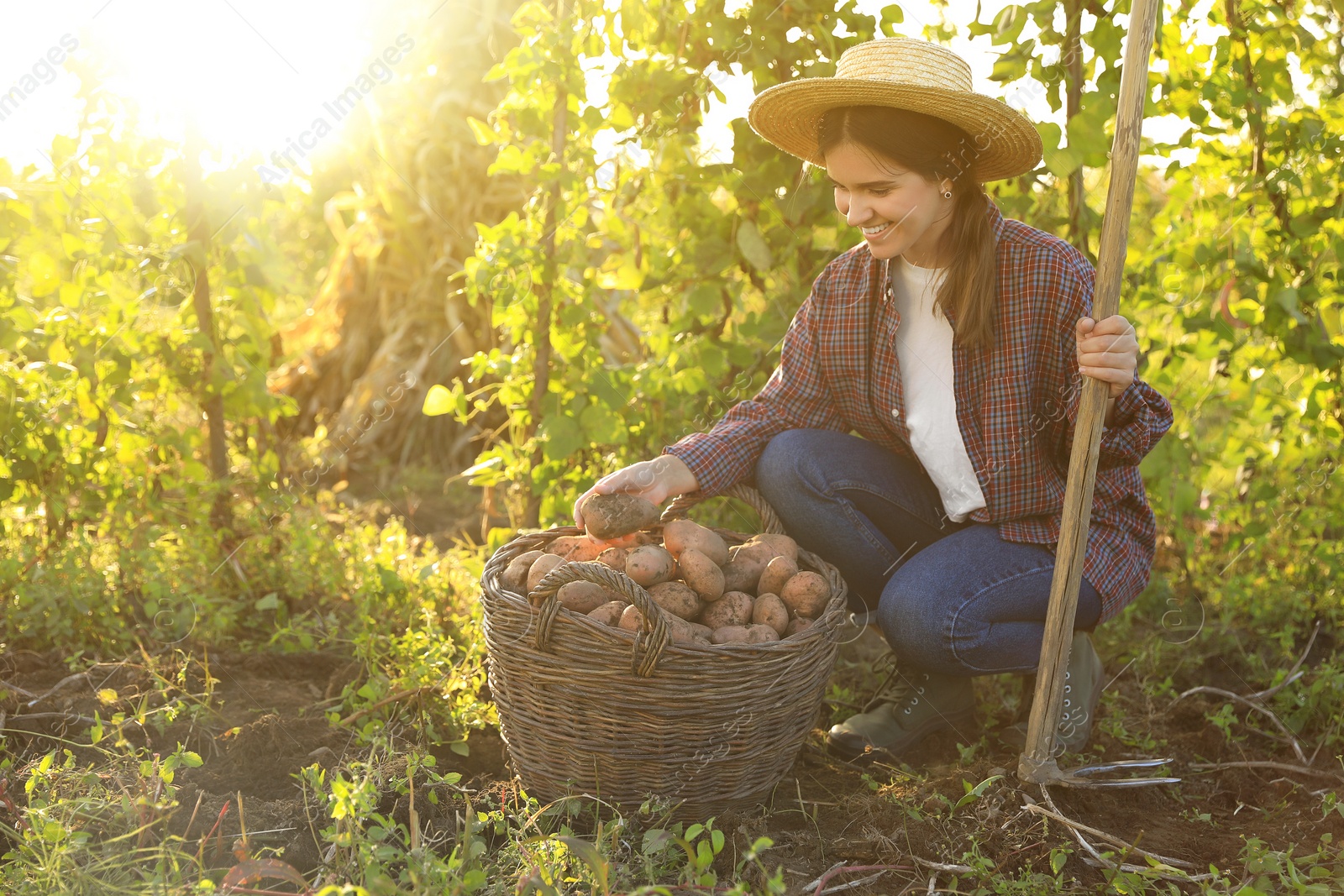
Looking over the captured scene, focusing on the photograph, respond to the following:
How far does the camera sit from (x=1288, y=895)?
63.0 inches

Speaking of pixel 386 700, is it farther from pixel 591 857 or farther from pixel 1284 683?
pixel 1284 683

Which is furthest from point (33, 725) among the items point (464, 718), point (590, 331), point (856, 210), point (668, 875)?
point (856, 210)

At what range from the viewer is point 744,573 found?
6.57 feet

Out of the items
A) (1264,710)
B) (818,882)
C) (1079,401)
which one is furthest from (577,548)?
(1264,710)

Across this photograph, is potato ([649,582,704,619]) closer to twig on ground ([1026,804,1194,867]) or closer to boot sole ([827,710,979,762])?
boot sole ([827,710,979,762])

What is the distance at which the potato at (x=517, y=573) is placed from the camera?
1855 mm

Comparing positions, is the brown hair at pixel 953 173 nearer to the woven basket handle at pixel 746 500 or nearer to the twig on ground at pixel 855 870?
the woven basket handle at pixel 746 500

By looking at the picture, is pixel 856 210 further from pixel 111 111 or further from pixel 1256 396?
pixel 111 111

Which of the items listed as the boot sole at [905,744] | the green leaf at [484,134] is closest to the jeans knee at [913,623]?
the boot sole at [905,744]

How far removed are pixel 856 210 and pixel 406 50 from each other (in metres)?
3.17

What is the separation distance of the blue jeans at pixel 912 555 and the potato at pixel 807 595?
0.24 meters

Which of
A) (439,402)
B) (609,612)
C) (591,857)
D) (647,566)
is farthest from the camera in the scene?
(439,402)

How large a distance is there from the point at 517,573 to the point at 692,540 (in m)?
0.35

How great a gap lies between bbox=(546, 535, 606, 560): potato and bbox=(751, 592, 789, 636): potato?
34 centimetres
